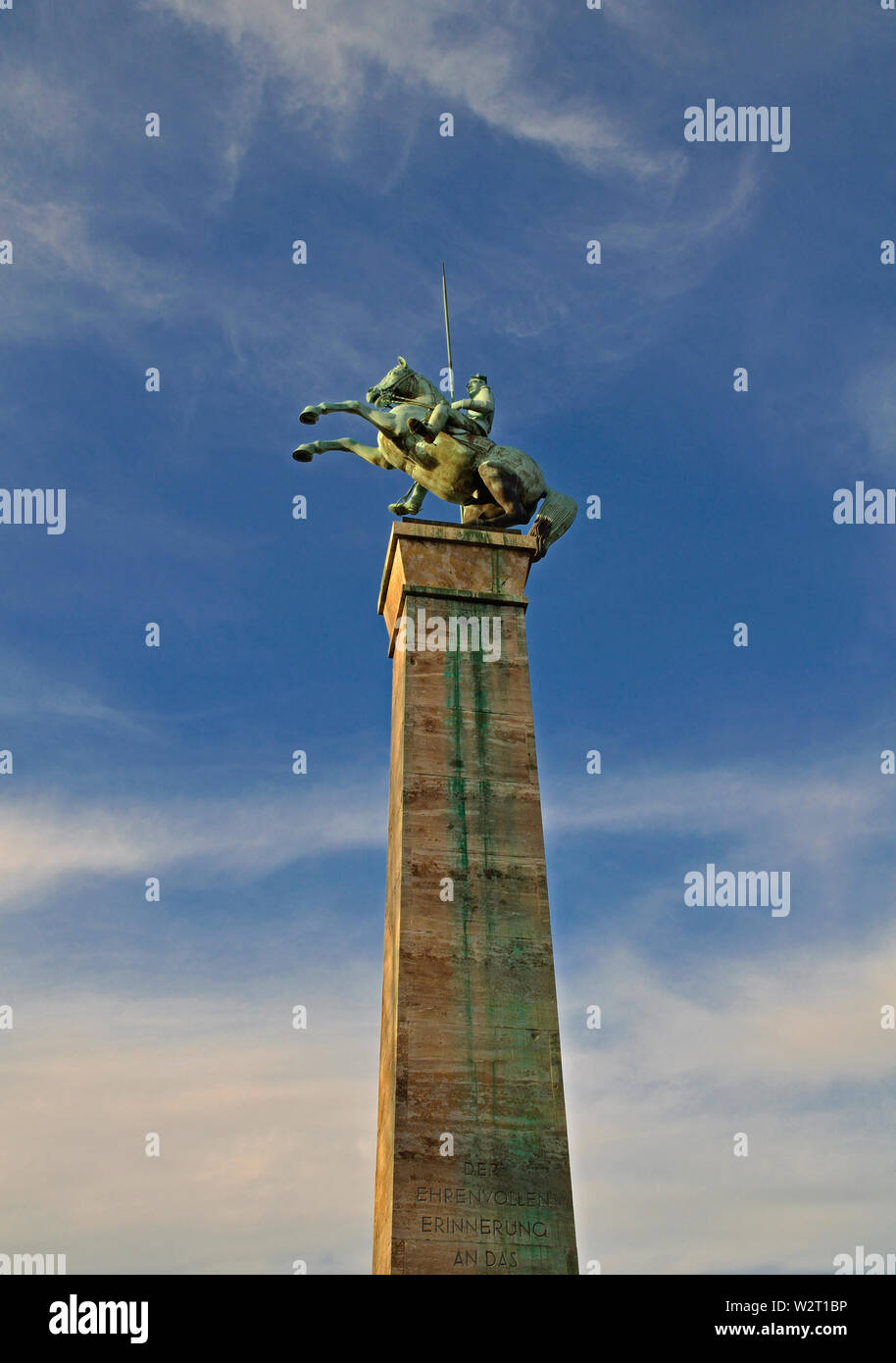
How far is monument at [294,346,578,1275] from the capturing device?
17672mm

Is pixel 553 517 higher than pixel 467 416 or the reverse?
the reverse

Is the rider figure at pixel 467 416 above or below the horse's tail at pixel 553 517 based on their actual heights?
above

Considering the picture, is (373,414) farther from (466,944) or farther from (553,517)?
(466,944)

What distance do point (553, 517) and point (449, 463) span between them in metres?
2.03

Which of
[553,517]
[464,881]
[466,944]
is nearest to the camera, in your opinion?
[466,944]

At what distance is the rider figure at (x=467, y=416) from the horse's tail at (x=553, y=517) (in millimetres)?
1727

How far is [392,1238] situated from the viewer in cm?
1725

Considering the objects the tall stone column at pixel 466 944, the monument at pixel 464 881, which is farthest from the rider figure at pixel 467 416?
the tall stone column at pixel 466 944

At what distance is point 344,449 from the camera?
23.8 meters

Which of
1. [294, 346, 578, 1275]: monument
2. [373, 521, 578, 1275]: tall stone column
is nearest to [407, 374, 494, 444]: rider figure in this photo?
[294, 346, 578, 1275]: monument

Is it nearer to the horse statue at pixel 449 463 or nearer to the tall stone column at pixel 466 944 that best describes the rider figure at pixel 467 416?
the horse statue at pixel 449 463

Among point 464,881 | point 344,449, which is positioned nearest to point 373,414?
point 344,449

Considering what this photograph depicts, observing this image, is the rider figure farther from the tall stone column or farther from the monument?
the tall stone column

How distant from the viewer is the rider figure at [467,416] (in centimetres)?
2336
